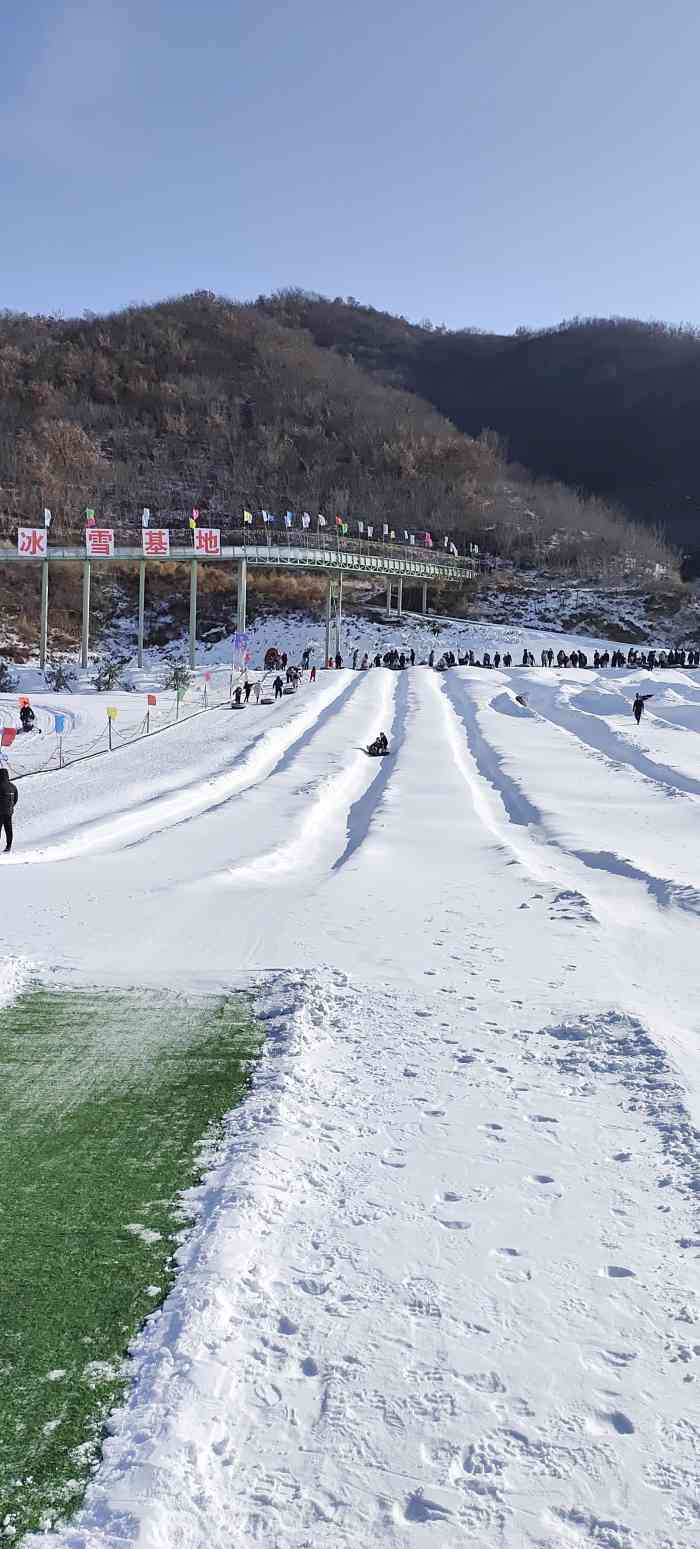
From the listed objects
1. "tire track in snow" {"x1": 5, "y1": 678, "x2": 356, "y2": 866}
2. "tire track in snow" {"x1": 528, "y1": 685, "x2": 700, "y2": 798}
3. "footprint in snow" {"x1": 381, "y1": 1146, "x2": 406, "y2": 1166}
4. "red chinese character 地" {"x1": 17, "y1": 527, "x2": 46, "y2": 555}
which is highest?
"red chinese character 地" {"x1": 17, "y1": 527, "x2": 46, "y2": 555}

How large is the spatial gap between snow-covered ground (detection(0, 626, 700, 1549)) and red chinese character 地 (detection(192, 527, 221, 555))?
154 feet

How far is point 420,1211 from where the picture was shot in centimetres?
488

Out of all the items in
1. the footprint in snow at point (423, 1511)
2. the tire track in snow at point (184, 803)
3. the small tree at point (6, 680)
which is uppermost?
the footprint in snow at point (423, 1511)

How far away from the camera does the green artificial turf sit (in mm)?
3445

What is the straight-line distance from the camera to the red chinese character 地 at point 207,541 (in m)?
58.9

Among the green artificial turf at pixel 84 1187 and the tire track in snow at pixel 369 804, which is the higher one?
the green artificial turf at pixel 84 1187

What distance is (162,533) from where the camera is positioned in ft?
184

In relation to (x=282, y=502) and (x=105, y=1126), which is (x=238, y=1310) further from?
(x=282, y=502)

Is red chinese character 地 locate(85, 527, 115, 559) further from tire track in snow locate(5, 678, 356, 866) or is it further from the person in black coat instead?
the person in black coat

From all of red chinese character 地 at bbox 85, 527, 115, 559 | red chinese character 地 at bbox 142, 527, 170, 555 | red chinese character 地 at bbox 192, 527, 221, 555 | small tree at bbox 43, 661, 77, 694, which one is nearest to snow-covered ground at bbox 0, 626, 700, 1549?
small tree at bbox 43, 661, 77, 694

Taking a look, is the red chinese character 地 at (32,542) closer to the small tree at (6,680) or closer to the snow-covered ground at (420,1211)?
the small tree at (6,680)

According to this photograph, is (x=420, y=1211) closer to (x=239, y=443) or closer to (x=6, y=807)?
(x=6, y=807)

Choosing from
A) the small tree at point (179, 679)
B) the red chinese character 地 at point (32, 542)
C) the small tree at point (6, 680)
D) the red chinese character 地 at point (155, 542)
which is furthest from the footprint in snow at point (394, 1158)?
the red chinese character 地 at point (32, 542)

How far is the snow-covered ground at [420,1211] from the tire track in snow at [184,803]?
1634 mm
